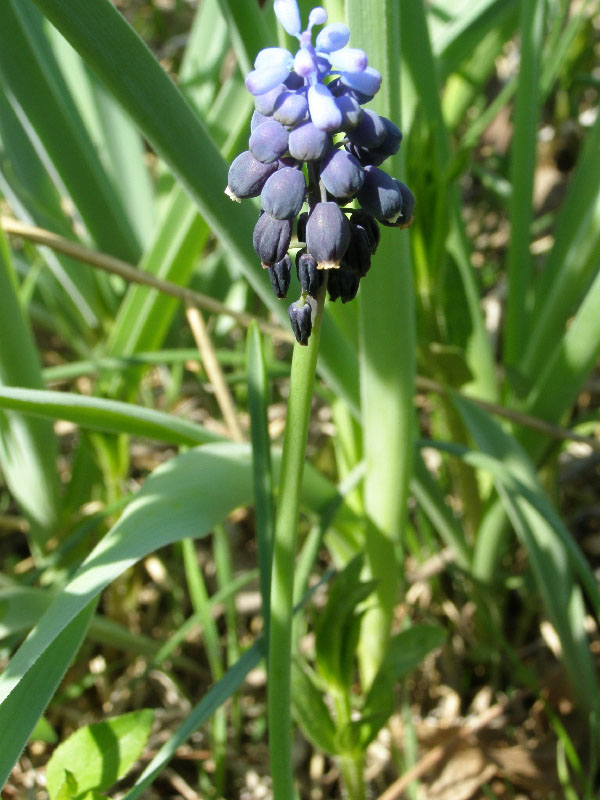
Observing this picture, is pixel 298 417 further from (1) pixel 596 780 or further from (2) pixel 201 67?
(2) pixel 201 67

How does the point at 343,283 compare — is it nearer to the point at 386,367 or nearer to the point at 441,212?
the point at 386,367

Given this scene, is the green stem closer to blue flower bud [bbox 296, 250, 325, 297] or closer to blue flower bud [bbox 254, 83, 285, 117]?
blue flower bud [bbox 296, 250, 325, 297]

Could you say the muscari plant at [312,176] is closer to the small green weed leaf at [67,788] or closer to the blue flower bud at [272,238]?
the blue flower bud at [272,238]

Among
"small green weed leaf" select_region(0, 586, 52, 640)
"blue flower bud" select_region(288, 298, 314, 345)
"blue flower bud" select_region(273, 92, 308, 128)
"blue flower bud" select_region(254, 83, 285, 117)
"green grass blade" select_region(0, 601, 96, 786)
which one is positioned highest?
"blue flower bud" select_region(254, 83, 285, 117)

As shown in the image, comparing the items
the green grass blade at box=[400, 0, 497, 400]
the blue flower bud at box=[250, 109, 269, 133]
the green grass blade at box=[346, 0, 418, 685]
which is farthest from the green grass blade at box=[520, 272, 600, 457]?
the blue flower bud at box=[250, 109, 269, 133]

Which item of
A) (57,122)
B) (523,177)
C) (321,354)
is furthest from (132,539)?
(523,177)

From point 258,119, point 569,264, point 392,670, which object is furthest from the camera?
point 569,264
